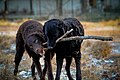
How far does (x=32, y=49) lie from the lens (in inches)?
357

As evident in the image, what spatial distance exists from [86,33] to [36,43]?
11.1 meters

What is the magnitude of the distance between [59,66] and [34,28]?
54.5 inches

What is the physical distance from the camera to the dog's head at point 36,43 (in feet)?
28.6

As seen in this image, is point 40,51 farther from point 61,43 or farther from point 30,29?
point 30,29

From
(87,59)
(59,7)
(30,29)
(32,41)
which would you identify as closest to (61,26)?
(32,41)

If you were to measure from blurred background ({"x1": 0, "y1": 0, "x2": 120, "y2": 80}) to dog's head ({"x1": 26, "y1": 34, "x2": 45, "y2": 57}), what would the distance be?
5.34 feet

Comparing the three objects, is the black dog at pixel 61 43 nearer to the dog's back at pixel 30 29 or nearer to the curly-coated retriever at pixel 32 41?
the curly-coated retriever at pixel 32 41

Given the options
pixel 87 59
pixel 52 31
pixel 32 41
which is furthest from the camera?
pixel 87 59

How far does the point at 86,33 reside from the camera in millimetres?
19859

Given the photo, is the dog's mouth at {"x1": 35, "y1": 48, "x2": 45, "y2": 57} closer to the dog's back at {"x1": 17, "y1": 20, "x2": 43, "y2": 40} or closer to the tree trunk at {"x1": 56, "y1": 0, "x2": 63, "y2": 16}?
the dog's back at {"x1": 17, "y1": 20, "x2": 43, "y2": 40}

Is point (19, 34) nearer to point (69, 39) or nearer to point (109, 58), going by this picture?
point (69, 39)

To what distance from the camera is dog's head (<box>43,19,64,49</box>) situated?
27.0 ft

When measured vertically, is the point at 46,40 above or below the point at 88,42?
above

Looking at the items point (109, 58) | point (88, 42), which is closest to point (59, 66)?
point (109, 58)
